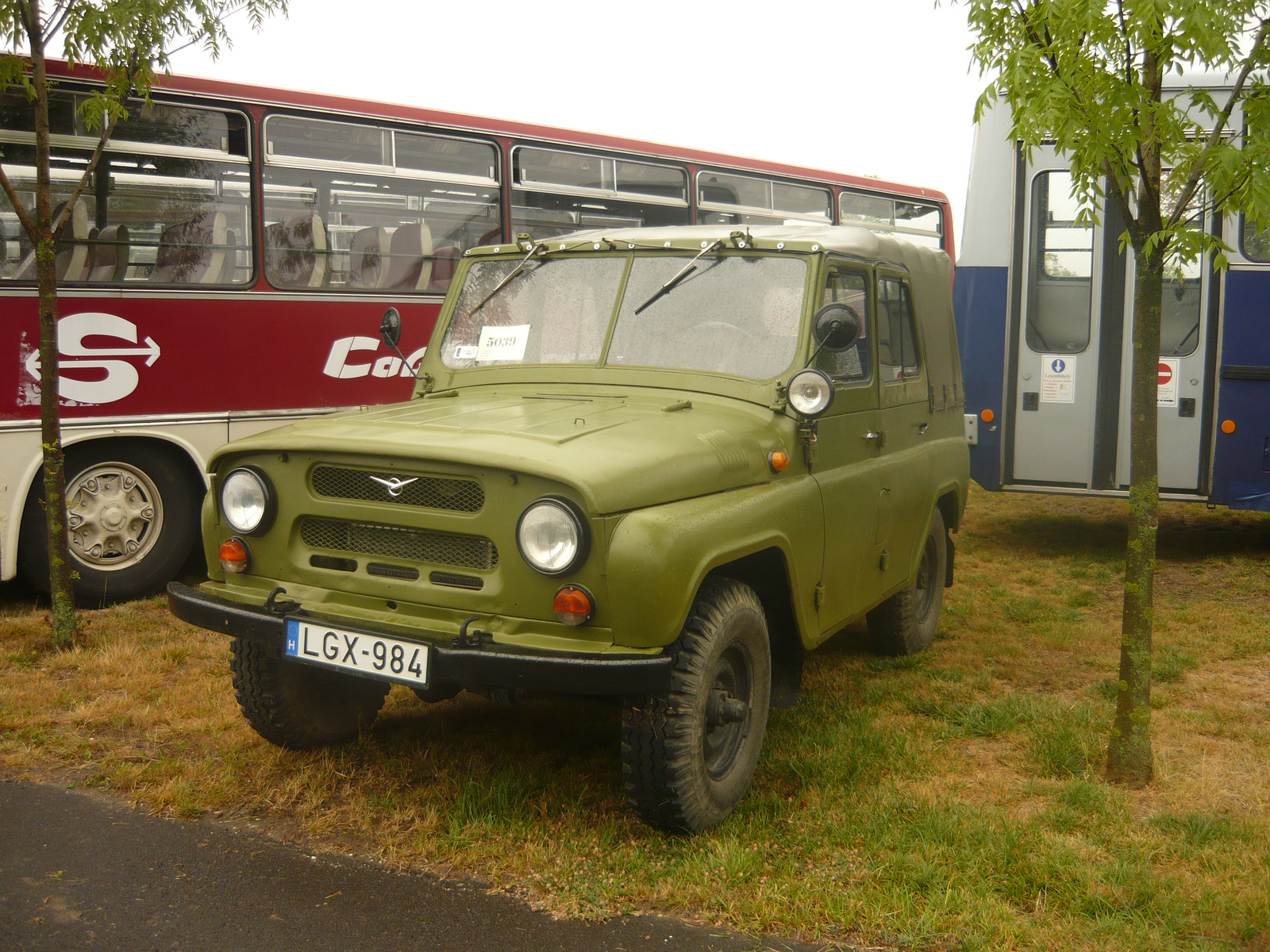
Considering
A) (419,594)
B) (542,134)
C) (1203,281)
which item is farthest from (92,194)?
(1203,281)

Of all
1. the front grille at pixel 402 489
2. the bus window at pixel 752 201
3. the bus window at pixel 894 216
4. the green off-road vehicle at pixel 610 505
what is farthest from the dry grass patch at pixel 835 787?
the bus window at pixel 894 216

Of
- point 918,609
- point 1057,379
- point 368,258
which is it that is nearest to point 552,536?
point 918,609

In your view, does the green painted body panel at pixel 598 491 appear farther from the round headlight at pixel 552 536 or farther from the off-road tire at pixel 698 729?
the off-road tire at pixel 698 729

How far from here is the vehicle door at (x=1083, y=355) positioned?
8875 millimetres

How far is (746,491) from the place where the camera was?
13.2 feet

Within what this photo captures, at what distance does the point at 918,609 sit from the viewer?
20.4ft

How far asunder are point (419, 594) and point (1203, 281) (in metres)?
7.36

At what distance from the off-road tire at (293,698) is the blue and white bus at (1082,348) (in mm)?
6092

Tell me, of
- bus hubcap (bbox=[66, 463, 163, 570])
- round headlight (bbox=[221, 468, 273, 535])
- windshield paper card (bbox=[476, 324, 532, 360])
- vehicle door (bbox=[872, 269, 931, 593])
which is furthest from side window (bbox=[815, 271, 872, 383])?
bus hubcap (bbox=[66, 463, 163, 570])

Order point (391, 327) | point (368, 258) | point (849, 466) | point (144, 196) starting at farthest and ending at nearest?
1. point (368, 258)
2. point (144, 196)
3. point (391, 327)
4. point (849, 466)

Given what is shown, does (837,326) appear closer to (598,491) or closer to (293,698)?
(598,491)

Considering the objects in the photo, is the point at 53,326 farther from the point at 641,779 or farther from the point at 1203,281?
the point at 1203,281

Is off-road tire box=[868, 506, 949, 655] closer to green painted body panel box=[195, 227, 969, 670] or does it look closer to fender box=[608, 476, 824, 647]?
green painted body panel box=[195, 227, 969, 670]

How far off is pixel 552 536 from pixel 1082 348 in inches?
272
